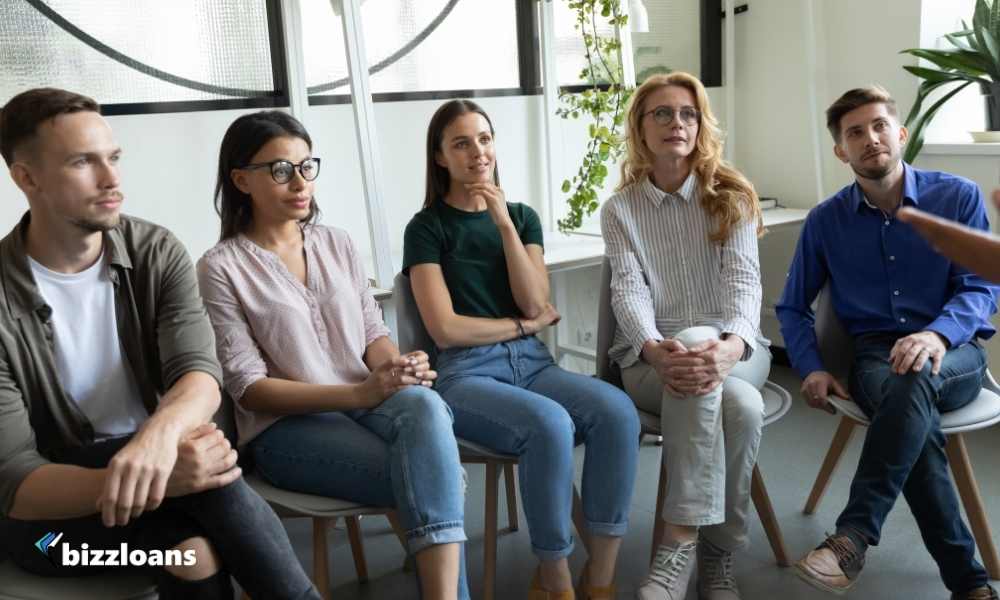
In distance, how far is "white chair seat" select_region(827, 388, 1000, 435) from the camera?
7.13 feet

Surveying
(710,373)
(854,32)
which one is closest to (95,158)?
(710,373)

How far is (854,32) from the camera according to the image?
368cm

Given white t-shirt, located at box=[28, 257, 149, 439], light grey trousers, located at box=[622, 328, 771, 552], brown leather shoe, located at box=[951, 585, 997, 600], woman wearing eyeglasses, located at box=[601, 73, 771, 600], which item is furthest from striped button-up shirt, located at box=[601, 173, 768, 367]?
white t-shirt, located at box=[28, 257, 149, 439]

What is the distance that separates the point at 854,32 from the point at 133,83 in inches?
105

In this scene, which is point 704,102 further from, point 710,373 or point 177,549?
point 177,549

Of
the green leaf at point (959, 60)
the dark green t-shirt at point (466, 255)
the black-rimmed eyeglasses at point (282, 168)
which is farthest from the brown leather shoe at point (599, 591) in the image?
the green leaf at point (959, 60)

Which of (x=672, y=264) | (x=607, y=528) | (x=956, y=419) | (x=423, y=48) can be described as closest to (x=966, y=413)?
(x=956, y=419)

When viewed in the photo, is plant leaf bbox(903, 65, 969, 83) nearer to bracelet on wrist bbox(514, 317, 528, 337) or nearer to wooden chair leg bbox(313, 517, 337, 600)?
bracelet on wrist bbox(514, 317, 528, 337)

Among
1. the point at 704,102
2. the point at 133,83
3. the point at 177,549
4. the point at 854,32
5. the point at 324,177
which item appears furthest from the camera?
the point at 854,32

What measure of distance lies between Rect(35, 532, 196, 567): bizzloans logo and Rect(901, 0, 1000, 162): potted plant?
2836mm

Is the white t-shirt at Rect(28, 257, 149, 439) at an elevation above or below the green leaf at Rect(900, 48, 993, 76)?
below

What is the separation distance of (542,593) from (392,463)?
20.8 inches

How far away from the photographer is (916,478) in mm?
2113

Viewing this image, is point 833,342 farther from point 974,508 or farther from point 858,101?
point 858,101
